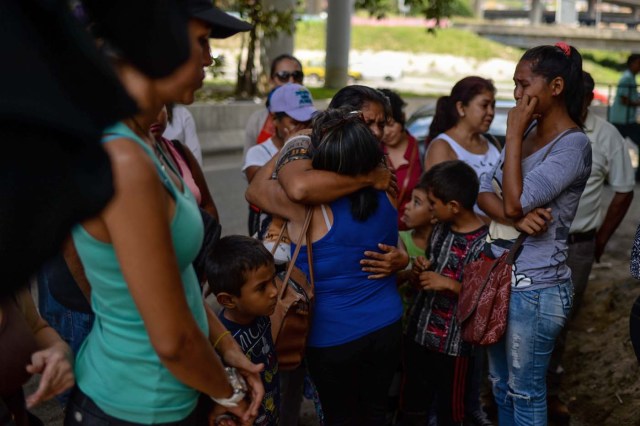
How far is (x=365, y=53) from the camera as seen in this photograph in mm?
54188

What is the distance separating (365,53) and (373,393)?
2052 inches

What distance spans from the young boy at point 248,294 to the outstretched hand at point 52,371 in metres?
1.02

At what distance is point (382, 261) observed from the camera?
3.26 meters

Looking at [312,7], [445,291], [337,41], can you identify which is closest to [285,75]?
[445,291]

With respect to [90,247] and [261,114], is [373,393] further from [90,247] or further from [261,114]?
[261,114]

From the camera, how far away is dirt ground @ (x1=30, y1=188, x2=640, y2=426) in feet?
15.5

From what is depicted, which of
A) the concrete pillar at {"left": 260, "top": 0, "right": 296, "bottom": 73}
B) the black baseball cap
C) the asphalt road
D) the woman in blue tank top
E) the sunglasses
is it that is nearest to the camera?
the black baseball cap

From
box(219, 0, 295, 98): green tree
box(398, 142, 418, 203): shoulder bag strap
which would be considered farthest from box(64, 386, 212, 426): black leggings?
box(219, 0, 295, 98): green tree

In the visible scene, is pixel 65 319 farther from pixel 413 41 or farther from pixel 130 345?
pixel 413 41

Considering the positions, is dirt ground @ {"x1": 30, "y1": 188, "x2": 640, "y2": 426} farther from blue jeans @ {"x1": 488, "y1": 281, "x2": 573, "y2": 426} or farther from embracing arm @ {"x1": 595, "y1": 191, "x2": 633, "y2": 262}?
blue jeans @ {"x1": 488, "y1": 281, "x2": 573, "y2": 426}

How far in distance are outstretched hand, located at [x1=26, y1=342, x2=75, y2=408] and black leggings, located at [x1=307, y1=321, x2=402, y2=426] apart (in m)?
1.47

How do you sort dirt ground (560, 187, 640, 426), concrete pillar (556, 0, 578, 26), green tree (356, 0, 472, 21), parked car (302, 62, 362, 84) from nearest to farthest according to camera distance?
dirt ground (560, 187, 640, 426)
green tree (356, 0, 472, 21)
parked car (302, 62, 362, 84)
concrete pillar (556, 0, 578, 26)

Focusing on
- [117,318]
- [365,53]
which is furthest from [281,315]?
[365,53]

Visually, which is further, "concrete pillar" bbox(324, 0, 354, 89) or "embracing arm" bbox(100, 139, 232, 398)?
"concrete pillar" bbox(324, 0, 354, 89)
